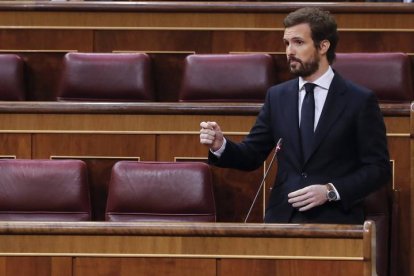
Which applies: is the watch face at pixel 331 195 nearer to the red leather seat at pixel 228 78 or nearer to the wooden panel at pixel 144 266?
the wooden panel at pixel 144 266

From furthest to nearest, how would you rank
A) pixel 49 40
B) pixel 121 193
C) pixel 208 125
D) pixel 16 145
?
pixel 49 40 < pixel 16 145 < pixel 121 193 < pixel 208 125

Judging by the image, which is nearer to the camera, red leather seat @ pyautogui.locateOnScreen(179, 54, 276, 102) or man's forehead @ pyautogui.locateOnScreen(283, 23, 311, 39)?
man's forehead @ pyautogui.locateOnScreen(283, 23, 311, 39)

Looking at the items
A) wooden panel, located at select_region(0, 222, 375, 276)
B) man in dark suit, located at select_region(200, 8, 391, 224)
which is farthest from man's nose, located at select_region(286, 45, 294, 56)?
wooden panel, located at select_region(0, 222, 375, 276)

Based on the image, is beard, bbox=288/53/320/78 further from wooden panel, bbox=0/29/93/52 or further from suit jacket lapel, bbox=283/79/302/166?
wooden panel, bbox=0/29/93/52

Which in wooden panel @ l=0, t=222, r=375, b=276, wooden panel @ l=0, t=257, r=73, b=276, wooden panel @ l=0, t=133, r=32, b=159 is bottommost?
wooden panel @ l=0, t=257, r=73, b=276

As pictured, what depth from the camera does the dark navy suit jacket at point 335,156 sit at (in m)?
0.96

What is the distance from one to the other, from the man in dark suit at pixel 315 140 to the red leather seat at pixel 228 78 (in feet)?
0.82

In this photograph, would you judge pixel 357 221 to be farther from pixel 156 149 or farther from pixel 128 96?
pixel 128 96

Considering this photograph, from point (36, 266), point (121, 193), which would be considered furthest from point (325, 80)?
point (36, 266)

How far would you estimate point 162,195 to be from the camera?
1.04 metres

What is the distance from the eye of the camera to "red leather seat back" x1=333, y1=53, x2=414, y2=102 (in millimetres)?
1261

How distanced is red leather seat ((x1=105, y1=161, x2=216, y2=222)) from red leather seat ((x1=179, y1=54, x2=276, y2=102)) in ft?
0.82

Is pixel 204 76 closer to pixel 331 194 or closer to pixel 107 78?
pixel 107 78

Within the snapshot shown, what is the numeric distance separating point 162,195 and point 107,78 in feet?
1.01
